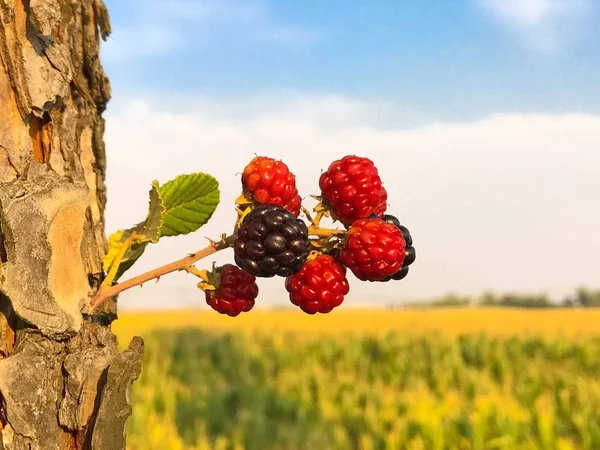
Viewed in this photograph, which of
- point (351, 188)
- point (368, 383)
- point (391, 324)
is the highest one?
point (351, 188)

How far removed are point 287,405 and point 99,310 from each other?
11.0 m

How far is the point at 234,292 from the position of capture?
2152 millimetres

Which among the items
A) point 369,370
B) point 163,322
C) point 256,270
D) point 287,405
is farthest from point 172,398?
point 256,270

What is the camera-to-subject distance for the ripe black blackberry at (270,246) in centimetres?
194

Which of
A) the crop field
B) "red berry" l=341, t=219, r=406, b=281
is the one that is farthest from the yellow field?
"red berry" l=341, t=219, r=406, b=281

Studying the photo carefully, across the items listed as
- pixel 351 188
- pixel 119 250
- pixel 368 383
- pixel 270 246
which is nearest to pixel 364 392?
pixel 368 383

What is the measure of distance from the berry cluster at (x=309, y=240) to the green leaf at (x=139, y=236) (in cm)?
23

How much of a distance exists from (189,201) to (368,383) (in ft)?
A: 44.4

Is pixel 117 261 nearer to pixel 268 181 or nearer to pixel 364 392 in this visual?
pixel 268 181

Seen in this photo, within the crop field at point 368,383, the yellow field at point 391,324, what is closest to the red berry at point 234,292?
the crop field at point 368,383

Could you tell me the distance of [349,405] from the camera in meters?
11.9

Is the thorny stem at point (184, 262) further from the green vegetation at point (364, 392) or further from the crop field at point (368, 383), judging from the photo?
the crop field at point (368, 383)

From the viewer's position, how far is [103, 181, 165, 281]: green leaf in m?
2.18

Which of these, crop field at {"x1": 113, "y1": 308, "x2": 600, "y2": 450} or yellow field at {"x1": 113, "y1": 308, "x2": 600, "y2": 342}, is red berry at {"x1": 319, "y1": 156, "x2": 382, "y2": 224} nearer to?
crop field at {"x1": 113, "y1": 308, "x2": 600, "y2": 450}
